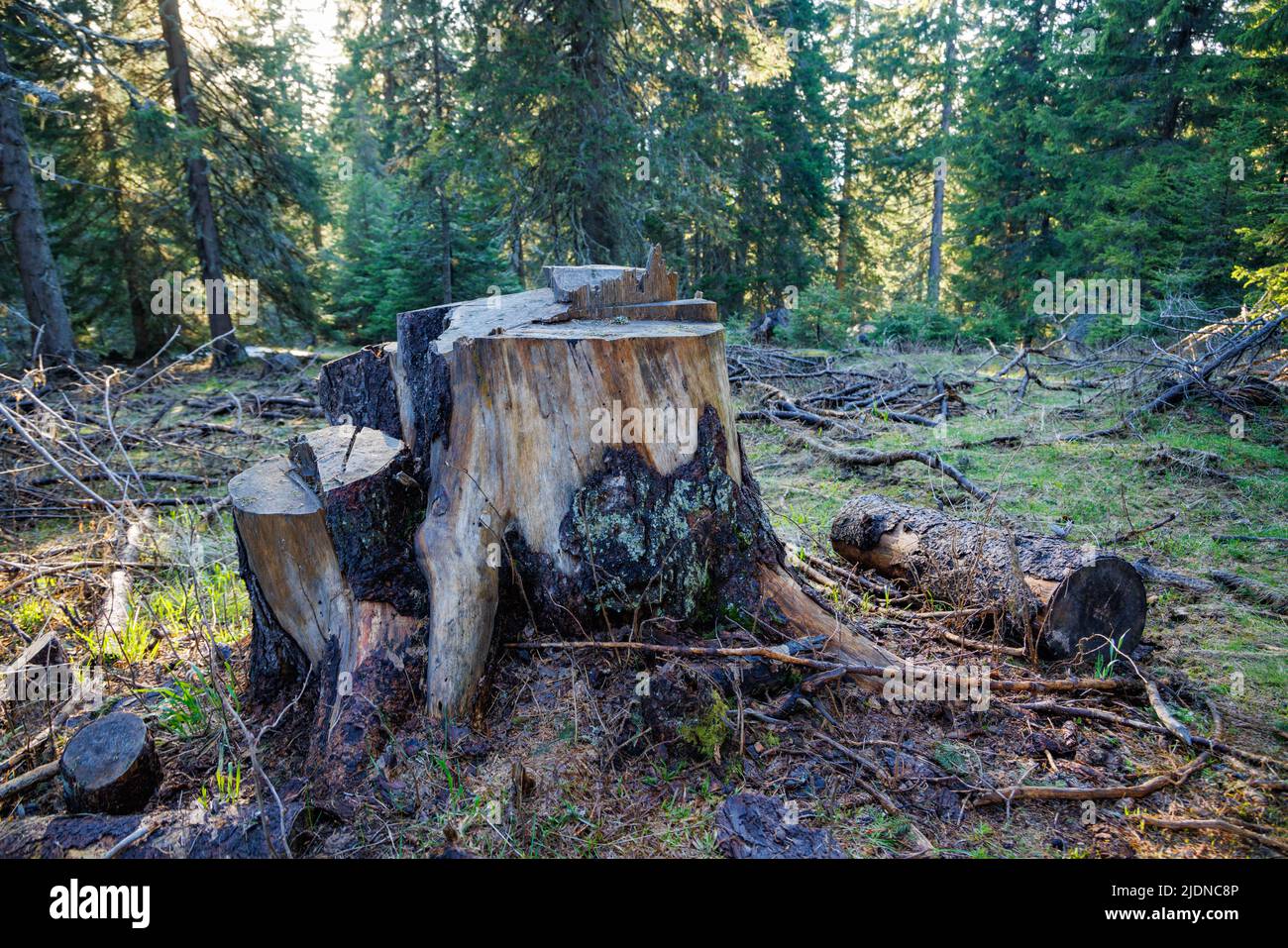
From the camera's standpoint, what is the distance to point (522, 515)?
2.58 metres

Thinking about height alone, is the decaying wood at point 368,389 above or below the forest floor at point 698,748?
above

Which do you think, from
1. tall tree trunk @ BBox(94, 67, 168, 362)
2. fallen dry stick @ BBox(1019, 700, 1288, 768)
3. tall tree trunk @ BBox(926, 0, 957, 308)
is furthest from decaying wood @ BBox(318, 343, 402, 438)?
tall tree trunk @ BBox(926, 0, 957, 308)

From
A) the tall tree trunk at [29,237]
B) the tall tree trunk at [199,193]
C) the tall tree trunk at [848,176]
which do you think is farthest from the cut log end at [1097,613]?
the tall tree trunk at [848,176]

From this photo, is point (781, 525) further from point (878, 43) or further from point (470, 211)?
point (878, 43)

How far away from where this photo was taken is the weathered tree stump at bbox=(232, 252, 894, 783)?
2486mm

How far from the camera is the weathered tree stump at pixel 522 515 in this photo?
2.49 metres

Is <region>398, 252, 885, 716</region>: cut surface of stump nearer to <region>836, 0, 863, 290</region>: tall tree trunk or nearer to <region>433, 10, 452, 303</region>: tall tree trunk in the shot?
<region>433, 10, 452, 303</region>: tall tree trunk

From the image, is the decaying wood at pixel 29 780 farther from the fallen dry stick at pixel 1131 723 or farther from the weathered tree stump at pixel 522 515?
the fallen dry stick at pixel 1131 723

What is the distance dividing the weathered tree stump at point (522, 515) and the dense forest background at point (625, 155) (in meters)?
6.78

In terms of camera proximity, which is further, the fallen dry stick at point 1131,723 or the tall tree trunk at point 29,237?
the tall tree trunk at point 29,237

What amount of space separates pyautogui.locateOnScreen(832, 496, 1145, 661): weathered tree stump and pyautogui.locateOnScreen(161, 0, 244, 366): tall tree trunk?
13.9 meters

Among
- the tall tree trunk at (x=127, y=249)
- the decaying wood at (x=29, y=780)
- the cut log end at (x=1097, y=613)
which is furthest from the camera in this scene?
the tall tree trunk at (x=127, y=249)
